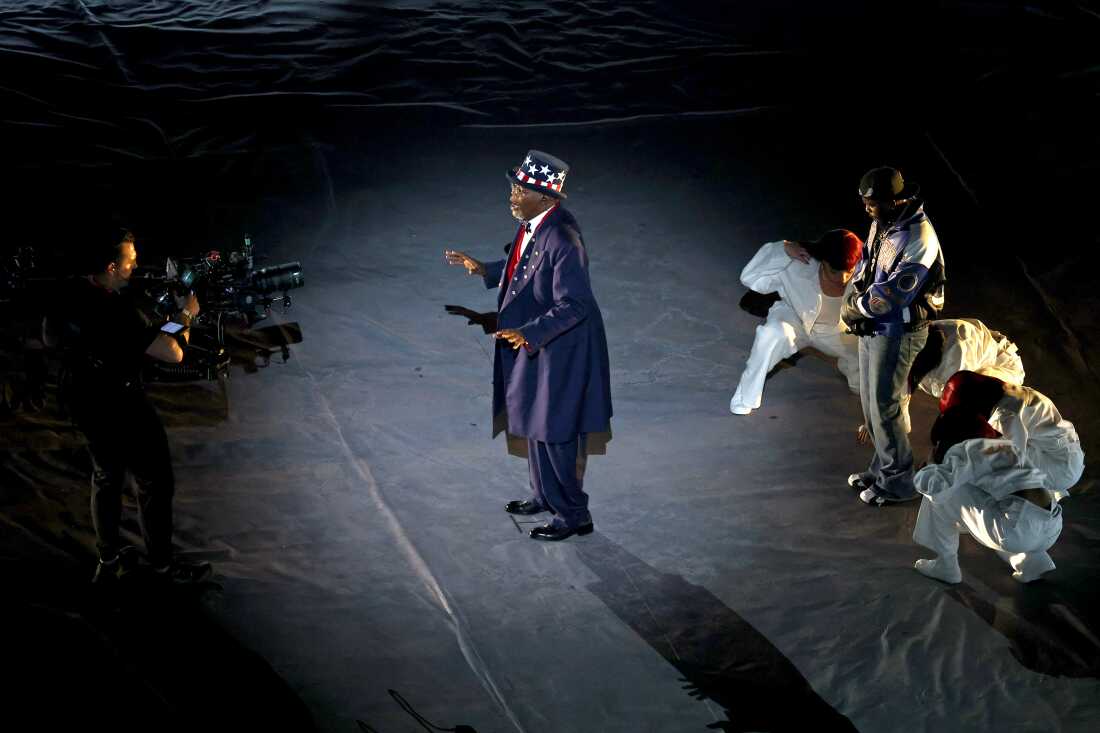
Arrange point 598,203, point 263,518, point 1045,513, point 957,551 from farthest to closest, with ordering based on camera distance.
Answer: point 598,203 → point 263,518 → point 957,551 → point 1045,513

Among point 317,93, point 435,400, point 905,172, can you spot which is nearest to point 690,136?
point 905,172

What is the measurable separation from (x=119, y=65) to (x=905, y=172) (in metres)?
5.80

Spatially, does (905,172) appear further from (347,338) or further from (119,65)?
(119,65)

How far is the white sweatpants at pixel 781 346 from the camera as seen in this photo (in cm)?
527

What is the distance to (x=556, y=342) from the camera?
419cm

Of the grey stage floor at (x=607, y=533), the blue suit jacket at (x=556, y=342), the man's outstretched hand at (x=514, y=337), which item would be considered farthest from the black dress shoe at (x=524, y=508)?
the man's outstretched hand at (x=514, y=337)

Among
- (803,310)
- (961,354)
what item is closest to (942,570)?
(961,354)

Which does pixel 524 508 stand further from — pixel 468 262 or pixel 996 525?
pixel 996 525

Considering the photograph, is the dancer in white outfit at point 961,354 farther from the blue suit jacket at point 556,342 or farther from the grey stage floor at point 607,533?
the blue suit jacket at point 556,342

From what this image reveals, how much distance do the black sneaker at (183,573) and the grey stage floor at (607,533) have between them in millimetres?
104

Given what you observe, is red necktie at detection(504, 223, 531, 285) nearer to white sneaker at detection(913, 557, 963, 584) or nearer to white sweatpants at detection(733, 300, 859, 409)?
white sweatpants at detection(733, 300, 859, 409)

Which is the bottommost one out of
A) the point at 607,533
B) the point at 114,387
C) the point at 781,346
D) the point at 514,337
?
the point at 607,533

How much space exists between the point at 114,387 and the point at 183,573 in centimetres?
80

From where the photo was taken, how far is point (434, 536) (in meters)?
4.43
